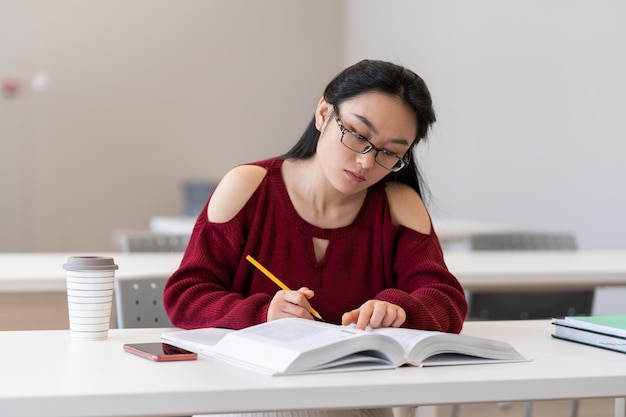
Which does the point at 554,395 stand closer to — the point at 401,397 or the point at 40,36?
the point at 401,397

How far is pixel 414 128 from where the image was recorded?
5.20ft

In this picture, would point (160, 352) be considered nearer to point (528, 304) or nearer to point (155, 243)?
point (155, 243)

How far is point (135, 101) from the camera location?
A: 7.11 meters

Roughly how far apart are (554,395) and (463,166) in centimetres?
479

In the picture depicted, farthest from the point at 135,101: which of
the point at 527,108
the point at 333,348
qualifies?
the point at 333,348

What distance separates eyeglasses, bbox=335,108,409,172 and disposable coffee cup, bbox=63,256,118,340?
460mm

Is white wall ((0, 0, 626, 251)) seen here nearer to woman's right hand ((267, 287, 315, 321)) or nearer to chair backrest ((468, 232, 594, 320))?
chair backrest ((468, 232, 594, 320))

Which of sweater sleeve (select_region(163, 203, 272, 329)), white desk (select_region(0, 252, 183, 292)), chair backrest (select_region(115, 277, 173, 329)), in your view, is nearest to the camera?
sweater sleeve (select_region(163, 203, 272, 329))

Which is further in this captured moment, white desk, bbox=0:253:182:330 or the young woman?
white desk, bbox=0:253:182:330

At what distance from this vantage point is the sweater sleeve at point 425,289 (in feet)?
4.88

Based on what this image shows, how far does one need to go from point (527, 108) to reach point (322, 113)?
374 cm

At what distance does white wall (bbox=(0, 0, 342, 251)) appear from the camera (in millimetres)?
6680

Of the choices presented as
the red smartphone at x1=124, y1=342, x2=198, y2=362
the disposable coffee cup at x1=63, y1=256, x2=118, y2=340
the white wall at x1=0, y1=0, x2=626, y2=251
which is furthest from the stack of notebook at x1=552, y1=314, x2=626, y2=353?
the white wall at x1=0, y1=0, x2=626, y2=251

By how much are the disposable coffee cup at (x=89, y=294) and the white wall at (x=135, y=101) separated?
18.1 ft
